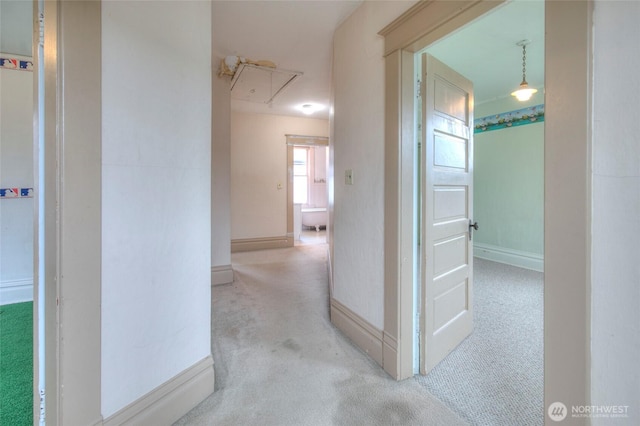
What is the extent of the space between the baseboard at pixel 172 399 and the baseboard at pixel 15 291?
2677 millimetres

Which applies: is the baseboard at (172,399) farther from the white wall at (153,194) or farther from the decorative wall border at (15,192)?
the decorative wall border at (15,192)

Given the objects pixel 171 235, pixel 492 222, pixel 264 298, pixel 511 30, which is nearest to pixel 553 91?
pixel 171 235

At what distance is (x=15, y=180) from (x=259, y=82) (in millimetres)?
2782

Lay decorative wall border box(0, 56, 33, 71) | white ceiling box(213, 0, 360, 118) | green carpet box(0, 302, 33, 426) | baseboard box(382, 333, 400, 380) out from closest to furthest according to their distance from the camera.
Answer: green carpet box(0, 302, 33, 426), baseboard box(382, 333, 400, 380), white ceiling box(213, 0, 360, 118), decorative wall border box(0, 56, 33, 71)

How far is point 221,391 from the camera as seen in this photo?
5.29ft

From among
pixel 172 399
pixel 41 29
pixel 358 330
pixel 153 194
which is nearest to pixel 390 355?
pixel 358 330

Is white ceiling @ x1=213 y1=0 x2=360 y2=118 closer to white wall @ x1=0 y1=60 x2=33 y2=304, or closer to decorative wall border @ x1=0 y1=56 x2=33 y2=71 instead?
decorative wall border @ x1=0 y1=56 x2=33 y2=71

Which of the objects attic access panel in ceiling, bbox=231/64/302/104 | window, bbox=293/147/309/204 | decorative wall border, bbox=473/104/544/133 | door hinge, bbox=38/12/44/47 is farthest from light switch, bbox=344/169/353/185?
window, bbox=293/147/309/204

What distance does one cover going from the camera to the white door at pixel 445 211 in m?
1.77

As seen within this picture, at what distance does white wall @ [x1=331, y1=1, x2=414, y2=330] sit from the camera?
1886mm

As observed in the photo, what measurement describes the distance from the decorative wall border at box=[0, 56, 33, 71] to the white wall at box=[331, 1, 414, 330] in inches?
123

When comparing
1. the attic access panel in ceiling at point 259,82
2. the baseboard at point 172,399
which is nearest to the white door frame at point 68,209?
the baseboard at point 172,399

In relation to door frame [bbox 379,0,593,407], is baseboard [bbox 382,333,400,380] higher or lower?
lower

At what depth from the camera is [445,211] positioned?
6.32 ft
